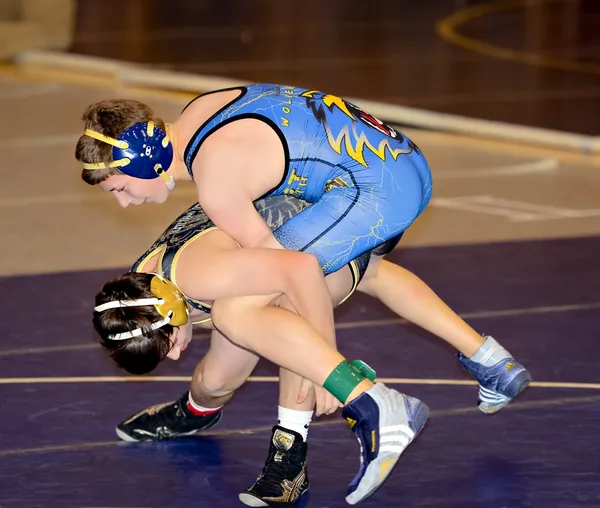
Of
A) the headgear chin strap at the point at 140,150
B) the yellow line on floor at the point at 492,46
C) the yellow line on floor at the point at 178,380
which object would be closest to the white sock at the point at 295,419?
the headgear chin strap at the point at 140,150

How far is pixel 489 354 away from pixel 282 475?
2.31 feet

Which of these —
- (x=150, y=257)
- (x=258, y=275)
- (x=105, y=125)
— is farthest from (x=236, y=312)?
(x=105, y=125)

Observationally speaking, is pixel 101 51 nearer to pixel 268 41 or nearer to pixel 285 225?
pixel 268 41

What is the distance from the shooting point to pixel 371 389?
3150 millimetres

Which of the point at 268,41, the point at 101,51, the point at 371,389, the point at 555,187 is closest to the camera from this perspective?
the point at 371,389

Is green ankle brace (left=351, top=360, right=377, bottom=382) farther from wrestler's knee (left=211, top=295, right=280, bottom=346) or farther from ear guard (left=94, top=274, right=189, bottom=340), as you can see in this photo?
ear guard (left=94, top=274, right=189, bottom=340)

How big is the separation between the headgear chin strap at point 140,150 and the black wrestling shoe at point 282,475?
70 centimetres

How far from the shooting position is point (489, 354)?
3639 millimetres

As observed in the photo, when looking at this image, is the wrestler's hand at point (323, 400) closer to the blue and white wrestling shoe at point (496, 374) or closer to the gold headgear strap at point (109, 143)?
the blue and white wrestling shoe at point (496, 374)

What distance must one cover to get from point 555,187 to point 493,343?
11.1 ft

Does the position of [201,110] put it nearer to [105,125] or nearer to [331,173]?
[105,125]

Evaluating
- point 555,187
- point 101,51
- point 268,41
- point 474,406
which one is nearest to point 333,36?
point 268,41

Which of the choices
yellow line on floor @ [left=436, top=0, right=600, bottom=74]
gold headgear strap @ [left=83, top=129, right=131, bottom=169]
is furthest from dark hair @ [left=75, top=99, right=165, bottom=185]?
yellow line on floor @ [left=436, top=0, right=600, bottom=74]

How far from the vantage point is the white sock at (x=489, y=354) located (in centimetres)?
364
